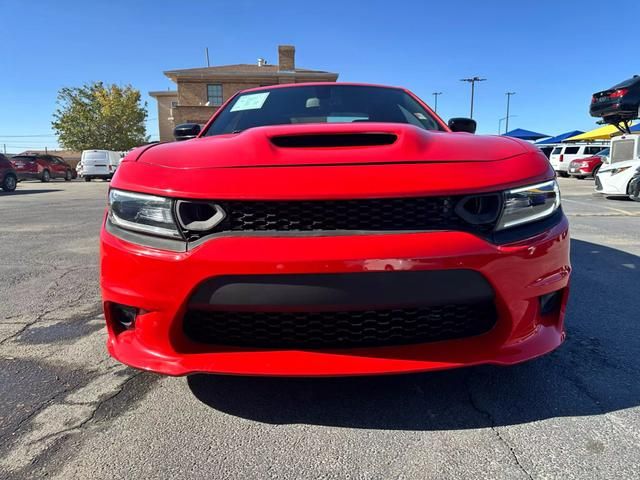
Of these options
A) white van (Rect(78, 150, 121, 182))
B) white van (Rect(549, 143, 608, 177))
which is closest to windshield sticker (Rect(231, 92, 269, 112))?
white van (Rect(78, 150, 121, 182))

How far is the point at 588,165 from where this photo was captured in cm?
2191

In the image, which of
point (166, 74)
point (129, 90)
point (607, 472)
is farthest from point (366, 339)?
point (129, 90)

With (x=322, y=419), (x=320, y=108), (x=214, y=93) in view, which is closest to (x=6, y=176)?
(x=214, y=93)

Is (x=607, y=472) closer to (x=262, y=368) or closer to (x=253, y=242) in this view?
(x=262, y=368)

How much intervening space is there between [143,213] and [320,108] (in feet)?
5.73

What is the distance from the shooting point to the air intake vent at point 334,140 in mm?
1812

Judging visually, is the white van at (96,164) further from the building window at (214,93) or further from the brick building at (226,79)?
the building window at (214,93)

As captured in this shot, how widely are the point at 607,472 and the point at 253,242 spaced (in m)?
1.41

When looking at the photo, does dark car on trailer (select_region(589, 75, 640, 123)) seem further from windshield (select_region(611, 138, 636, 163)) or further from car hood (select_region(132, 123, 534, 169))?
car hood (select_region(132, 123, 534, 169))

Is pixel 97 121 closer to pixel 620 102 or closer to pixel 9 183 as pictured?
pixel 9 183

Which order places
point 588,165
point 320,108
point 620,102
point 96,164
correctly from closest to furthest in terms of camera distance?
1. point 320,108
2. point 620,102
3. point 588,165
4. point 96,164

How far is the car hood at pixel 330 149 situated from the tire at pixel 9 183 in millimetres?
18647

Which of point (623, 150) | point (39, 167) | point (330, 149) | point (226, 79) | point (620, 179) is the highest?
point (226, 79)

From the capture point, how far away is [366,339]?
5.50ft
